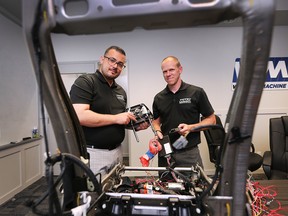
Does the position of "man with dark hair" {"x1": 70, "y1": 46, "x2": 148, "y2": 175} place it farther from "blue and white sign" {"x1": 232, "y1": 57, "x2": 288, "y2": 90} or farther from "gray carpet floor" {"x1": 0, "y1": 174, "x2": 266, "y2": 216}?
"blue and white sign" {"x1": 232, "y1": 57, "x2": 288, "y2": 90}

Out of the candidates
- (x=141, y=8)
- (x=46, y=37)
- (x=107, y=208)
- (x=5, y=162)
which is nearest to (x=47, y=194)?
(x=107, y=208)

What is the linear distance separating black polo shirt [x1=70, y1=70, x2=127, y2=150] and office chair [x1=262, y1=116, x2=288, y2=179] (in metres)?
1.51

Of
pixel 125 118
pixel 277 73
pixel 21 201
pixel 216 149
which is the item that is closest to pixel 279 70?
pixel 277 73

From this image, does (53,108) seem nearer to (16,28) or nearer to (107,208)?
(107,208)

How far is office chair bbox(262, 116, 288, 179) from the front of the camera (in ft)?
6.21

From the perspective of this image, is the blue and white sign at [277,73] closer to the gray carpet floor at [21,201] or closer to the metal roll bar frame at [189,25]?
the metal roll bar frame at [189,25]

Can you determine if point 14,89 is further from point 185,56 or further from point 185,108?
point 185,56

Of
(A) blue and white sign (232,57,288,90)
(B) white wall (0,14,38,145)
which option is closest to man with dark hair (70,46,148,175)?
(B) white wall (0,14,38,145)

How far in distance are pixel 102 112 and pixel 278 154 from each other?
1821mm

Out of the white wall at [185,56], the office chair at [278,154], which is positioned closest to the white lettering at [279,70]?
the white wall at [185,56]

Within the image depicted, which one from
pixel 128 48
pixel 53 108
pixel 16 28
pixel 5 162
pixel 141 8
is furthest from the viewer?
pixel 128 48

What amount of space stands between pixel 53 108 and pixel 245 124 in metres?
0.50

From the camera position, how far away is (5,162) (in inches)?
92.0

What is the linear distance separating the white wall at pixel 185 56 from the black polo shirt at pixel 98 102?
5.76ft
